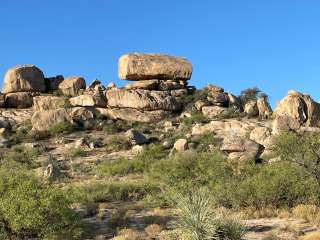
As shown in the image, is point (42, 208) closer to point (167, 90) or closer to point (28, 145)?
point (28, 145)

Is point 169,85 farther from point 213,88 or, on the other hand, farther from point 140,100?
point 213,88

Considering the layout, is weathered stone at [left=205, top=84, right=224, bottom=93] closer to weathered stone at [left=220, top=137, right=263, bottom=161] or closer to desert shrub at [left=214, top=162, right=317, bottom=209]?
weathered stone at [left=220, top=137, right=263, bottom=161]

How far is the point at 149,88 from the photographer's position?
4906 cm

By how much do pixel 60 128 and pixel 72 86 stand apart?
31.4 ft

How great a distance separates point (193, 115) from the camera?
46.2 metres

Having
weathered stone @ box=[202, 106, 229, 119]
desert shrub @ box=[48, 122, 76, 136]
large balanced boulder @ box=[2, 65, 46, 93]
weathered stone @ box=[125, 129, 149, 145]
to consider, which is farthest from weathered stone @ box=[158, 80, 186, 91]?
large balanced boulder @ box=[2, 65, 46, 93]

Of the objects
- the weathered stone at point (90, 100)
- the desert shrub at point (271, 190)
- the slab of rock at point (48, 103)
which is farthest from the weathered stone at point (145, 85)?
the desert shrub at point (271, 190)

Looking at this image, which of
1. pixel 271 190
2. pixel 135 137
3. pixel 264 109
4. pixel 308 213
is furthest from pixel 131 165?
pixel 264 109

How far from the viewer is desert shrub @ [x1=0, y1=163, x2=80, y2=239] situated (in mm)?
14118

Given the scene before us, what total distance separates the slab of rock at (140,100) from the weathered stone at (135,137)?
5.55m

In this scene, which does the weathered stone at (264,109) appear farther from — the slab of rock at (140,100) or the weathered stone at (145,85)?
the weathered stone at (145,85)

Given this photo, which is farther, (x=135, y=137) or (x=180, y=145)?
(x=135, y=137)

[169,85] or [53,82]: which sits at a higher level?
[53,82]

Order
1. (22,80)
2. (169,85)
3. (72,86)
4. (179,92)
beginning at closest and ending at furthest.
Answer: (179,92), (169,85), (22,80), (72,86)
